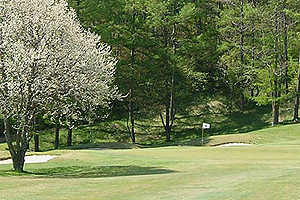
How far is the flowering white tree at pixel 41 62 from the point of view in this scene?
69.3 ft

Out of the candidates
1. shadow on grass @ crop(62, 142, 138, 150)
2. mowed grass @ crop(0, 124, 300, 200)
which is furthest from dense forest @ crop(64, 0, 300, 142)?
mowed grass @ crop(0, 124, 300, 200)

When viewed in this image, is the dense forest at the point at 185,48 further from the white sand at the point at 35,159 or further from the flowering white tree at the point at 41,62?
the flowering white tree at the point at 41,62

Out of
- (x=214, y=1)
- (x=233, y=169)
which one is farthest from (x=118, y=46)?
(x=233, y=169)

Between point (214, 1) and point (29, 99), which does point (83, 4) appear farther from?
point (29, 99)

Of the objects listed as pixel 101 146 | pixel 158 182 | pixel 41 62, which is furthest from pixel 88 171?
pixel 101 146

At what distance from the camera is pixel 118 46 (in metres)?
48.7

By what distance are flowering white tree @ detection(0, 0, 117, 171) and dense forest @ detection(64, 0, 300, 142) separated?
2176 cm

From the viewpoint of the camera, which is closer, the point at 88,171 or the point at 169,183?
the point at 169,183

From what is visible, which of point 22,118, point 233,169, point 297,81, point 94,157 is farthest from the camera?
point 297,81

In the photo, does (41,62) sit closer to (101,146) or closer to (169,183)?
(169,183)

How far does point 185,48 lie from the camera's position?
48875 mm

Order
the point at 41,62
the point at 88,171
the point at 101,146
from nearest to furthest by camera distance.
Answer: the point at 41,62 → the point at 88,171 → the point at 101,146

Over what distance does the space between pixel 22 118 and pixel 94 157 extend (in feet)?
28.2

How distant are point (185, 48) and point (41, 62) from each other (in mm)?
29096
